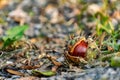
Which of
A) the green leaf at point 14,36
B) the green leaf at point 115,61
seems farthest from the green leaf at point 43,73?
the green leaf at point 14,36

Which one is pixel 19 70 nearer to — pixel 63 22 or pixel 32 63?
pixel 32 63

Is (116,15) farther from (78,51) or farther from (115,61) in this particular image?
(115,61)

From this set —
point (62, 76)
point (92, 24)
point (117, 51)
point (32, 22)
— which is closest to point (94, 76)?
point (62, 76)

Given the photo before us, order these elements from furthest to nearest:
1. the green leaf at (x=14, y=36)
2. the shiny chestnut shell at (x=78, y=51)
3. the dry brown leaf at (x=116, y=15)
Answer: the dry brown leaf at (x=116, y=15) → the green leaf at (x=14, y=36) → the shiny chestnut shell at (x=78, y=51)

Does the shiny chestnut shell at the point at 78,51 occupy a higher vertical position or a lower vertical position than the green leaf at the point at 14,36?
lower

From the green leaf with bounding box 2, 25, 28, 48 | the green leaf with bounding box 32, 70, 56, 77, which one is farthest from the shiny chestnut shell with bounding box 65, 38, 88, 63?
the green leaf with bounding box 2, 25, 28, 48

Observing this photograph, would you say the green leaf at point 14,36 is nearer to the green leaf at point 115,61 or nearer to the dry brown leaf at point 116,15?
the green leaf at point 115,61

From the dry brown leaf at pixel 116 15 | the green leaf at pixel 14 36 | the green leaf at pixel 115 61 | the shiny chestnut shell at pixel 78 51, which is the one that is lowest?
the green leaf at pixel 115 61

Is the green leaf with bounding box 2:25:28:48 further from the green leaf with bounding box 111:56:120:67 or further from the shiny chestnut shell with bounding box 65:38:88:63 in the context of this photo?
the green leaf with bounding box 111:56:120:67
